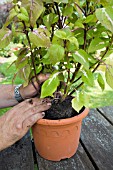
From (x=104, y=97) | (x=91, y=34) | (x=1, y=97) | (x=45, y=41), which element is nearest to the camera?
(x=45, y=41)

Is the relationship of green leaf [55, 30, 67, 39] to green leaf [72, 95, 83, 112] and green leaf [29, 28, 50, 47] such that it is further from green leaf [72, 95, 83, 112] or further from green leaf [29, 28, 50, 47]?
green leaf [72, 95, 83, 112]

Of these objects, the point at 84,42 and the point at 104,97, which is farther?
the point at 104,97

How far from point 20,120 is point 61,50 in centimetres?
36

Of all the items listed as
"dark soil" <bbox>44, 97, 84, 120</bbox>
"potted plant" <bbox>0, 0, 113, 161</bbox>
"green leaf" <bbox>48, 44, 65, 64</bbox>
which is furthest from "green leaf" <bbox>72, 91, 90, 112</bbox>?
"green leaf" <bbox>48, 44, 65, 64</bbox>

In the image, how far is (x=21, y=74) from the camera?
37.0 inches

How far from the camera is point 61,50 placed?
2.46 ft

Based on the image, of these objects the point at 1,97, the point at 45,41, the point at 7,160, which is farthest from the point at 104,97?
the point at 45,41

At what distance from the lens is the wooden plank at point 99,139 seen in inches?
39.6

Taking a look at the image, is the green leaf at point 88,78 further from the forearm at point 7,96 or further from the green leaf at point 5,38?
the forearm at point 7,96

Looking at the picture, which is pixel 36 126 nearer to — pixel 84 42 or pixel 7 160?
pixel 7 160

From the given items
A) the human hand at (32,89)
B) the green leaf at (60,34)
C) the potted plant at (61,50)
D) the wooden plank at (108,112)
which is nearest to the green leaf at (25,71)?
the potted plant at (61,50)

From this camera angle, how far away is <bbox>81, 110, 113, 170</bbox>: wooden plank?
3.30ft

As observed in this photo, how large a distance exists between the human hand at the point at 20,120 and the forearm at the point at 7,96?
→ 0.87 ft

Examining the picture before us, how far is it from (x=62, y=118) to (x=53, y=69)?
202 mm
